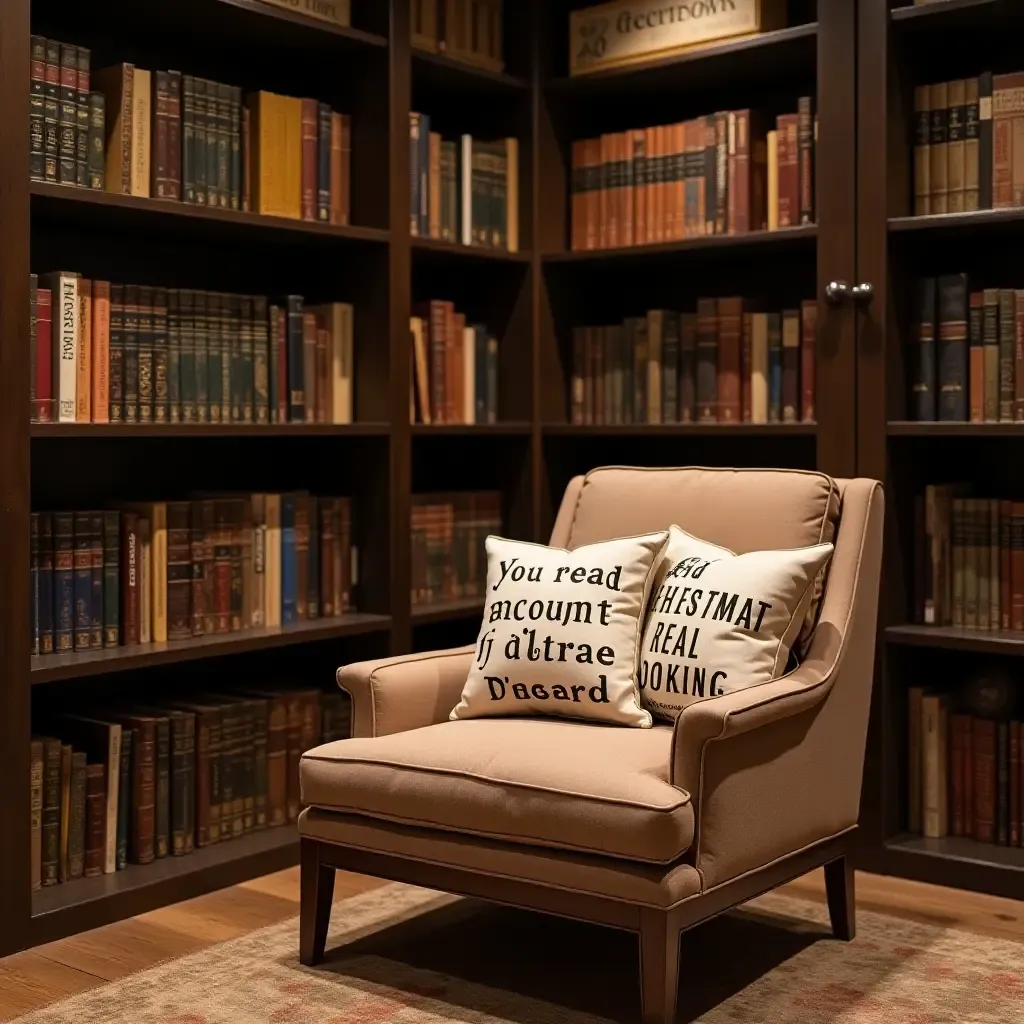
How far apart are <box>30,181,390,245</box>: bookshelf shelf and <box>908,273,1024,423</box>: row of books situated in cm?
127

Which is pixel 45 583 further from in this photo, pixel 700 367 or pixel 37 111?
pixel 700 367

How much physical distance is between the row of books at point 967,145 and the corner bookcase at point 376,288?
173mm

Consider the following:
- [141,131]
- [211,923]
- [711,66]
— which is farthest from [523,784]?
[711,66]

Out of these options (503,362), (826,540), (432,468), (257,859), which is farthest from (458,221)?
(257,859)

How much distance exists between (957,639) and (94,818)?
6.18ft

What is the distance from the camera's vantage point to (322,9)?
133 inches

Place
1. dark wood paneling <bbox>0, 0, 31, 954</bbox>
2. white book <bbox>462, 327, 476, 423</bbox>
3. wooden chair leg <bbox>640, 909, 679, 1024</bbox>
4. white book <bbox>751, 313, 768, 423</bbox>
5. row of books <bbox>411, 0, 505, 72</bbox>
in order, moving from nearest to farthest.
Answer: wooden chair leg <bbox>640, 909, 679, 1024</bbox>
dark wood paneling <bbox>0, 0, 31, 954</bbox>
white book <bbox>751, 313, 768, 423</bbox>
row of books <bbox>411, 0, 505, 72</bbox>
white book <bbox>462, 327, 476, 423</bbox>

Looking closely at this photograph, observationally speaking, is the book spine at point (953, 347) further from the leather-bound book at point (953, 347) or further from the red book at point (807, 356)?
the red book at point (807, 356)

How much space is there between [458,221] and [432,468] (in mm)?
715

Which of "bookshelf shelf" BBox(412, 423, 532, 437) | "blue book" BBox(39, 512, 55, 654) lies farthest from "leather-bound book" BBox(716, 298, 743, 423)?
"blue book" BBox(39, 512, 55, 654)

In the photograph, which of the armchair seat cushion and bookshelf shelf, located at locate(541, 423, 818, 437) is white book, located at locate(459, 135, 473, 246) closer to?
bookshelf shelf, located at locate(541, 423, 818, 437)

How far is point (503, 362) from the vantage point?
12.9ft

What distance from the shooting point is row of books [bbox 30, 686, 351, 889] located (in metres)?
2.97

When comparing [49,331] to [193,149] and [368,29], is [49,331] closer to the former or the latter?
[193,149]
